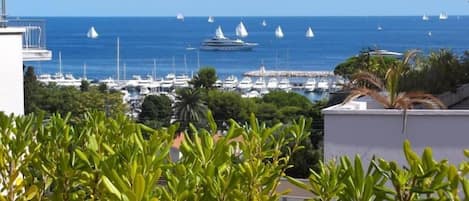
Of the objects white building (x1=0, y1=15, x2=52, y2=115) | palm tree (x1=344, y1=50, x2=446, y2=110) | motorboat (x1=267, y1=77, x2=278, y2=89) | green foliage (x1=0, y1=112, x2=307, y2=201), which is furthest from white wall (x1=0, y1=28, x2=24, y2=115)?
motorboat (x1=267, y1=77, x2=278, y2=89)

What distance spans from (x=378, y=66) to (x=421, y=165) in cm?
683

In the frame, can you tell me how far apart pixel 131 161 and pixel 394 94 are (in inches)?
181

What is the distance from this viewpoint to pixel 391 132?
5.80 meters

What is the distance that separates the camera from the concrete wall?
5688 mm

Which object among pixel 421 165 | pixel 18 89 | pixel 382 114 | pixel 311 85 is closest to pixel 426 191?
pixel 421 165

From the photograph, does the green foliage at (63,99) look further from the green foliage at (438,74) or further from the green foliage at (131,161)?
the green foliage at (131,161)

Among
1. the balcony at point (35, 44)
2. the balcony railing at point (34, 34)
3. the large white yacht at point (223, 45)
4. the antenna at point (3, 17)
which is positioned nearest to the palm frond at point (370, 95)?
the antenna at point (3, 17)

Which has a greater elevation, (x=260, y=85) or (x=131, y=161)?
(x=131, y=161)

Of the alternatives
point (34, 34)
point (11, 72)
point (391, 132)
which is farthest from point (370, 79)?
point (34, 34)

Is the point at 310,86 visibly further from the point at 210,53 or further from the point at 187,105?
the point at 210,53

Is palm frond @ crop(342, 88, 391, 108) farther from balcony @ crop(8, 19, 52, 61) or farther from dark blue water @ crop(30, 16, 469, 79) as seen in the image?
dark blue water @ crop(30, 16, 469, 79)

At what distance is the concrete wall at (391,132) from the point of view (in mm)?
5688

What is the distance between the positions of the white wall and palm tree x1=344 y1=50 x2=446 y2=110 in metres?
2.55

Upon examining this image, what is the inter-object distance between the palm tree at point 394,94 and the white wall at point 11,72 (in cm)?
255
